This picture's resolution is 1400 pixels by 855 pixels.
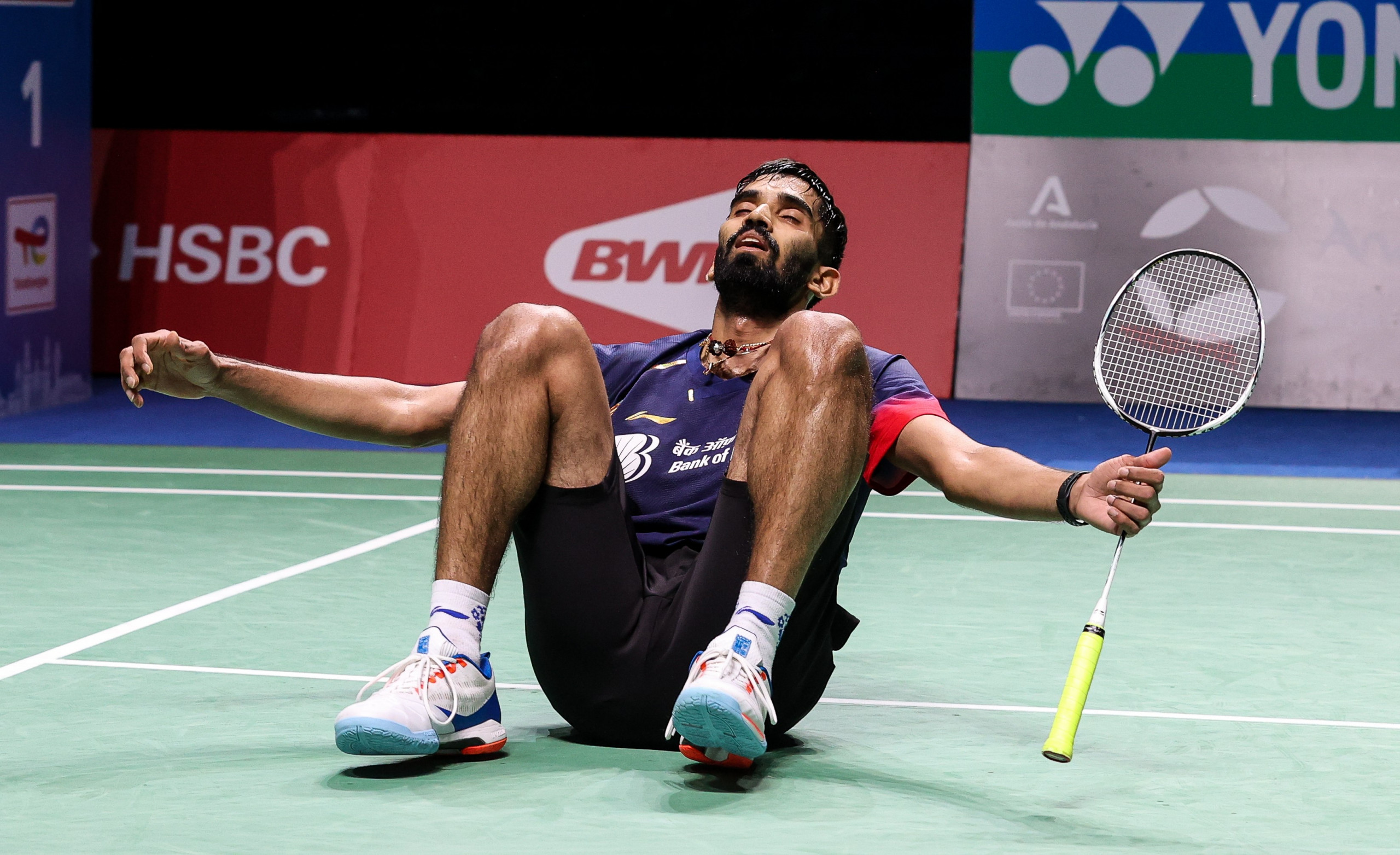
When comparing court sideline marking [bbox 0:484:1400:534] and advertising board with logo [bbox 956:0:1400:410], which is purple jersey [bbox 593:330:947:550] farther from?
advertising board with logo [bbox 956:0:1400:410]

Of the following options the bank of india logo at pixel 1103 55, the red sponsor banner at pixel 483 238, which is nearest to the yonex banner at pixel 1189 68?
the bank of india logo at pixel 1103 55

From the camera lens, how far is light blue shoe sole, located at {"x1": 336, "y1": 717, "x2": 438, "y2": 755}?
2936mm

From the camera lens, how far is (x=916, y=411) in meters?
3.22

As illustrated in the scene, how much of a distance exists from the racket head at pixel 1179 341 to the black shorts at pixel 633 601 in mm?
752

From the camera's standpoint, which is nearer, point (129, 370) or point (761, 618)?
point (761, 618)

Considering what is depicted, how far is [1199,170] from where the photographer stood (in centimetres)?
960

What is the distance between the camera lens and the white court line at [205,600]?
13.4 ft

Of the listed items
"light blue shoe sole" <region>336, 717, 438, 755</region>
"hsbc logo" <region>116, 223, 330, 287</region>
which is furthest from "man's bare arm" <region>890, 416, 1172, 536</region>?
"hsbc logo" <region>116, 223, 330, 287</region>

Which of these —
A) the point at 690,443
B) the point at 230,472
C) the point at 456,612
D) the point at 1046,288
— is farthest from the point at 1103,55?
the point at 456,612

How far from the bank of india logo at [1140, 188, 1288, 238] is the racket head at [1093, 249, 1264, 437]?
5584mm

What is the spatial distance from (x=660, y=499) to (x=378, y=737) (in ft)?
2.34

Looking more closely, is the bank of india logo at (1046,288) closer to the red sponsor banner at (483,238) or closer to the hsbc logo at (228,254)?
the red sponsor banner at (483,238)

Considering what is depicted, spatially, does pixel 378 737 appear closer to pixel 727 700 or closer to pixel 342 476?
pixel 727 700

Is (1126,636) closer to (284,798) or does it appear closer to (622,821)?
(622,821)
